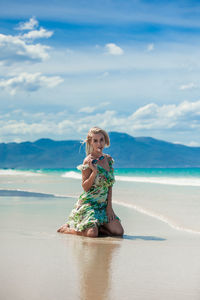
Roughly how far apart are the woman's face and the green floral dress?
306 millimetres

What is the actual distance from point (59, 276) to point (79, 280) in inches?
9.6

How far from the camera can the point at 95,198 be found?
6605 mm

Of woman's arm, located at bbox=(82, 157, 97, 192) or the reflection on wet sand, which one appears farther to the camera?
woman's arm, located at bbox=(82, 157, 97, 192)

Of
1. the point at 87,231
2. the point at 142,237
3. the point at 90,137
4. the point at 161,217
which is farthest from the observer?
the point at 161,217

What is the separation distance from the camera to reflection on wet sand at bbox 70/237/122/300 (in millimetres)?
3557

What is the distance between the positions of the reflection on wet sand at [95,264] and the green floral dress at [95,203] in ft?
1.29

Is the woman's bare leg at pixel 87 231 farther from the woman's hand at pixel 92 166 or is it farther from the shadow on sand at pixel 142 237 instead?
the woman's hand at pixel 92 166

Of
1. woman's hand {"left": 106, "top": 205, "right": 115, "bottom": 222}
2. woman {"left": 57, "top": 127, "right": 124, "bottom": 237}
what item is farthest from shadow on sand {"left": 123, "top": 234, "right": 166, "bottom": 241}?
woman's hand {"left": 106, "top": 205, "right": 115, "bottom": 222}

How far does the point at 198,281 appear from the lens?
4.00 m

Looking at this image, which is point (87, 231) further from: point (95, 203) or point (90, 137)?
point (90, 137)

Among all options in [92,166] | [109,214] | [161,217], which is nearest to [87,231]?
[109,214]

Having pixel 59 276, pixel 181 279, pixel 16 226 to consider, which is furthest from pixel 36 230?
pixel 181 279

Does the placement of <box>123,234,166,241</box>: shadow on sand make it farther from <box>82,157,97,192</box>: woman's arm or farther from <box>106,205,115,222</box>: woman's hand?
<box>82,157,97,192</box>: woman's arm

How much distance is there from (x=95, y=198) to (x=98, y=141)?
0.91m
